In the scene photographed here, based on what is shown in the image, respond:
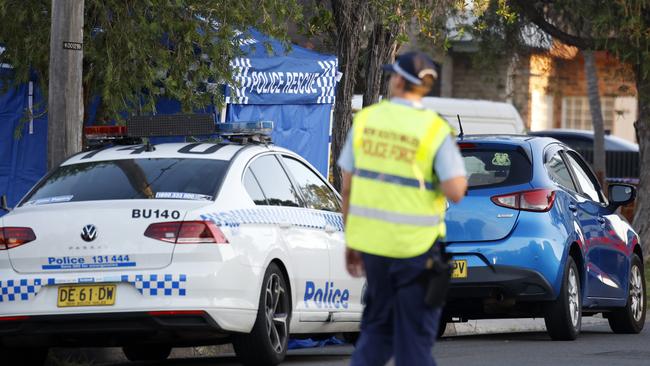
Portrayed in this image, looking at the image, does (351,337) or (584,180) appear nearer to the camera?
(351,337)

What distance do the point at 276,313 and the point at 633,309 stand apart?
4.63m

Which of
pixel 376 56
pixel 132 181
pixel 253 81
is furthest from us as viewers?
pixel 376 56

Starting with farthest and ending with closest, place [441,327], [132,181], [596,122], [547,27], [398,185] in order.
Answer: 1. [596,122]
2. [547,27]
3. [441,327]
4. [132,181]
5. [398,185]

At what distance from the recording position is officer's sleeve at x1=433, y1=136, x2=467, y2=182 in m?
6.51

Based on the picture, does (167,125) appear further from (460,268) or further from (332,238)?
(460,268)

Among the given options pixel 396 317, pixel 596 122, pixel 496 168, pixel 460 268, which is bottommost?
pixel 460 268

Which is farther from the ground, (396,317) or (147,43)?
(147,43)

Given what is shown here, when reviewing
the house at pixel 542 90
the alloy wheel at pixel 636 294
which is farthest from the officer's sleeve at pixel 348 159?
the house at pixel 542 90

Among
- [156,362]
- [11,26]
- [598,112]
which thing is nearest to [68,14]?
[11,26]

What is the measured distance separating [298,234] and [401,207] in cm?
369

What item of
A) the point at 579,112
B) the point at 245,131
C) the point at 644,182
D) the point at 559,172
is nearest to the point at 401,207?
the point at 245,131

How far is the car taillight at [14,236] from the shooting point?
358 inches

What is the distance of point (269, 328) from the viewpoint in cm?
953

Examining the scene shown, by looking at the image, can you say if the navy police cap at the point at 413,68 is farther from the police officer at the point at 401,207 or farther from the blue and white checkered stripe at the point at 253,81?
the blue and white checkered stripe at the point at 253,81
